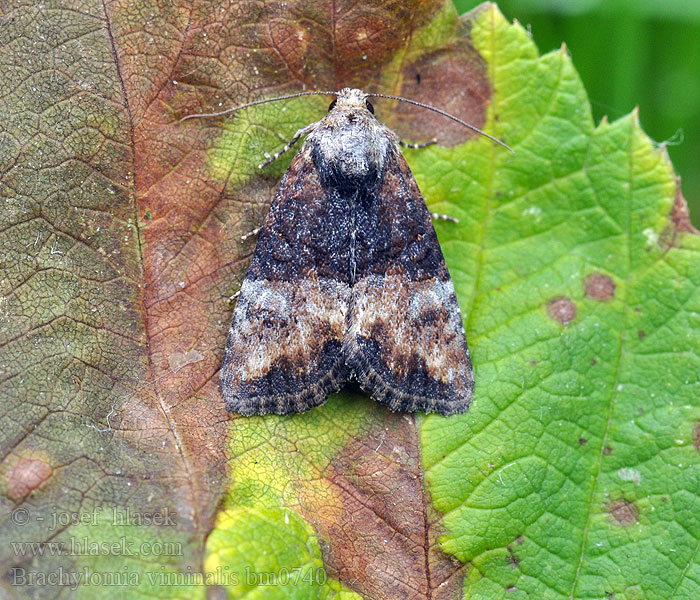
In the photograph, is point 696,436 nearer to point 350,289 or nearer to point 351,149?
point 350,289

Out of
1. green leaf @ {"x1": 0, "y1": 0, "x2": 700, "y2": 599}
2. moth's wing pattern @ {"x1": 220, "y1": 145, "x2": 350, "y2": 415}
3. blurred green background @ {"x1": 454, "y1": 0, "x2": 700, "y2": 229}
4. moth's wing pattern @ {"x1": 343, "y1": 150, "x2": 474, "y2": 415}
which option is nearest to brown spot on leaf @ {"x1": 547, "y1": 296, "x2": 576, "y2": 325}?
green leaf @ {"x1": 0, "y1": 0, "x2": 700, "y2": 599}

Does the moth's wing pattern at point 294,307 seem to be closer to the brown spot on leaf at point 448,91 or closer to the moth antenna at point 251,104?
the moth antenna at point 251,104

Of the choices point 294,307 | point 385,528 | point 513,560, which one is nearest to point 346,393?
point 294,307

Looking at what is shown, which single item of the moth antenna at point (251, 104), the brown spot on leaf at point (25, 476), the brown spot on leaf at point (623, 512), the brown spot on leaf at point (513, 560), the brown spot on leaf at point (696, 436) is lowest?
the brown spot on leaf at point (513, 560)

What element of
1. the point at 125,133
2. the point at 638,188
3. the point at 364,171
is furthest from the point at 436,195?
the point at 125,133

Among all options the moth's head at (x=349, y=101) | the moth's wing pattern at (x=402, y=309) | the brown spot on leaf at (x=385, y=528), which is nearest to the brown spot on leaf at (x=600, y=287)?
the moth's wing pattern at (x=402, y=309)

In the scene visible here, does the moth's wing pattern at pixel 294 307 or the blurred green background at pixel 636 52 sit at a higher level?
the blurred green background at pixel 636 52
